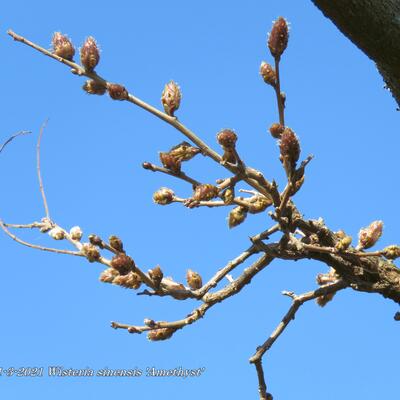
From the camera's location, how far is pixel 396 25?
240 centimetres

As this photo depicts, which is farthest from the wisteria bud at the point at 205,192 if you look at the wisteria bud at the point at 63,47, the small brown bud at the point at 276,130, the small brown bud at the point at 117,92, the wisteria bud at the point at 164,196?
the wisteria bud at the point at 63,47

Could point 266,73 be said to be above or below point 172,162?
above

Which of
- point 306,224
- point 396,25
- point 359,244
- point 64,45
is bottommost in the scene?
point 359,244

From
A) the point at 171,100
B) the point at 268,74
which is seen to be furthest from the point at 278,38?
the point at 171,100

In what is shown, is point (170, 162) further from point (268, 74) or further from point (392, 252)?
point (392, 252)

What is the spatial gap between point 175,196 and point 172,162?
0.14 meters

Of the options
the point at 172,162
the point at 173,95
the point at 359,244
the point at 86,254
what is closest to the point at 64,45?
the point at 173,95

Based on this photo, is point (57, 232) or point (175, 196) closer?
point (175, 196)

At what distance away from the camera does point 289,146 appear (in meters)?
2.12

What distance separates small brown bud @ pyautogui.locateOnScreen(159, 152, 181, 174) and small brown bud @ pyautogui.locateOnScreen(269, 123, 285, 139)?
1.15 feet

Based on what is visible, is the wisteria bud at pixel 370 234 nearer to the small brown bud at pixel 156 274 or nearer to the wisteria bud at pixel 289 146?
the wisteria bud at pixel 289 146

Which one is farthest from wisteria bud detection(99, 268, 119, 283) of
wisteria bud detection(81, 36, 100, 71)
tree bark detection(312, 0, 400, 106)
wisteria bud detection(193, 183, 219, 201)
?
tree bark detection(312, 0, 400, 106)

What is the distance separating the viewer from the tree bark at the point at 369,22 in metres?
2.35

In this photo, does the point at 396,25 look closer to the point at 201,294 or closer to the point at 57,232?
the point at 201,294
